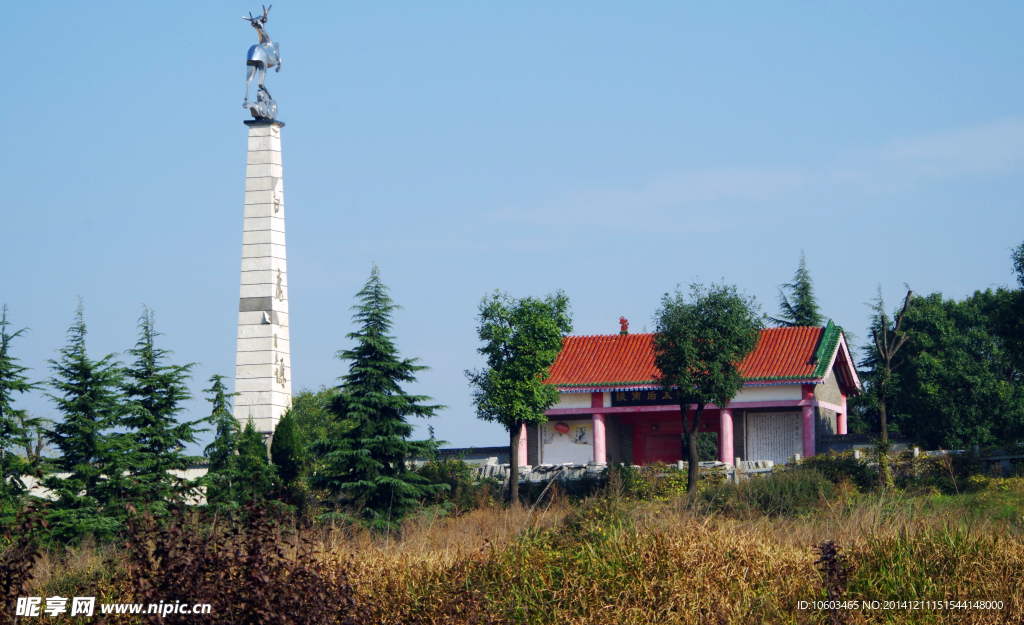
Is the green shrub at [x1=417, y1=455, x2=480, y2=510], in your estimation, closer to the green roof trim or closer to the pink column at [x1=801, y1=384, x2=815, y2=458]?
the pink column at [x1=801, y1=384, x2=815, y2=458]

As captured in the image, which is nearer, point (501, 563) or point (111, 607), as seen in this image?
point (111, 607)

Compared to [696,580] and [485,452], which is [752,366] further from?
[696,580]

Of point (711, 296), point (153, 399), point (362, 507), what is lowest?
point (362, 507)

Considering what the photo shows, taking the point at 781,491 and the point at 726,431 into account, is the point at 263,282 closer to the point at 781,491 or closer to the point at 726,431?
the point at 726,431

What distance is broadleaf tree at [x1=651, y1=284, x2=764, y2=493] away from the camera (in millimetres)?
31016

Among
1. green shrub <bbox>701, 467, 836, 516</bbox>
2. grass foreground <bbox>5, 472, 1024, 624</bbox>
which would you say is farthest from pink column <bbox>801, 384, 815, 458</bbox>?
grass foreground <bbox>5, 472, 1024, 624</bbox>

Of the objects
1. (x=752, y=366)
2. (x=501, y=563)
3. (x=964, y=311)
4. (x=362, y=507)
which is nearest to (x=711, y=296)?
(x=752, y=366)

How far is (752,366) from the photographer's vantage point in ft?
119

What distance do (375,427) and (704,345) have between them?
9954 millimetres

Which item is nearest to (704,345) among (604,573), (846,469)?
(846,469)

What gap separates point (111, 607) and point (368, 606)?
7.41ft

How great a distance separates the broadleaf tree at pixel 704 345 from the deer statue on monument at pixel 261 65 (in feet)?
48.4

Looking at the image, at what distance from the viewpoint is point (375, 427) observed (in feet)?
96.8

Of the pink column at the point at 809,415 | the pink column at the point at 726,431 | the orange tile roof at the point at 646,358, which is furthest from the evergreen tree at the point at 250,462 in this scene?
the pink column at the point at 809,415
